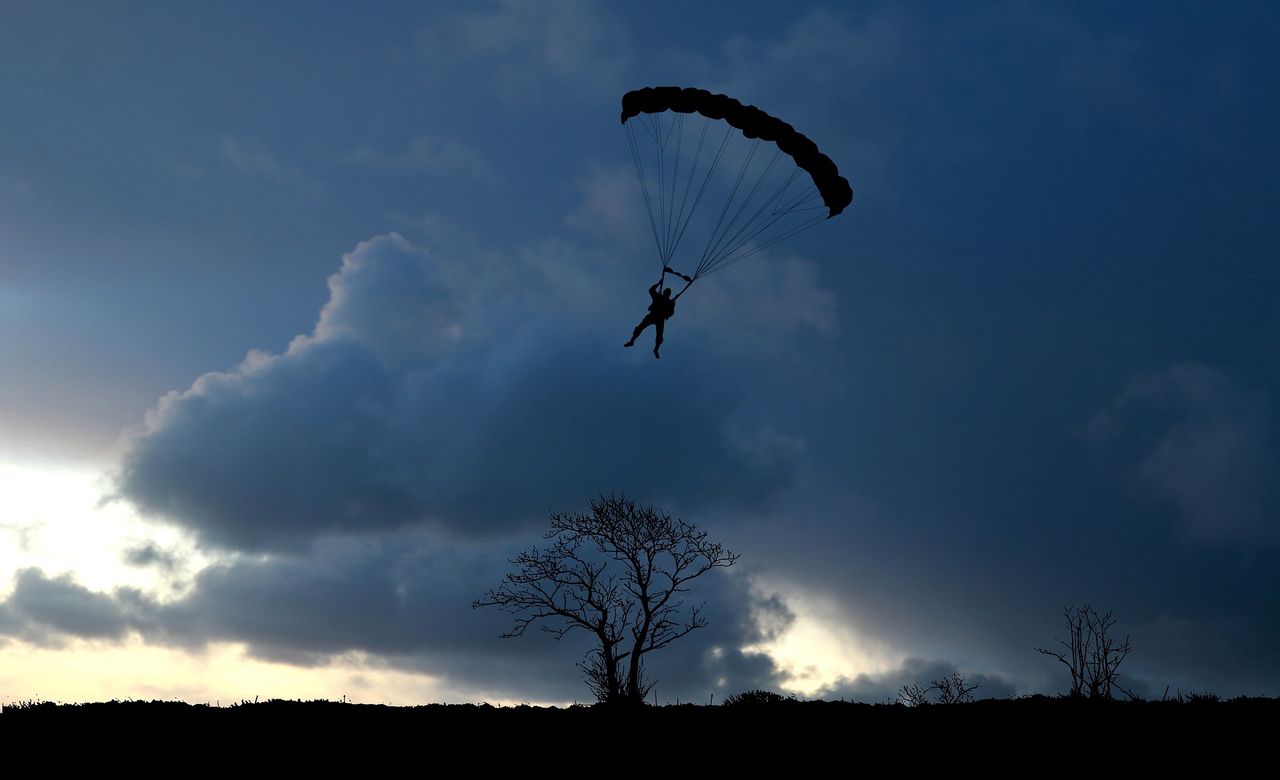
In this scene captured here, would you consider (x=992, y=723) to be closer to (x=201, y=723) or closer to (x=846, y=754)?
(x=846, y=754)

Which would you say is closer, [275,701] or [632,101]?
[275,701]

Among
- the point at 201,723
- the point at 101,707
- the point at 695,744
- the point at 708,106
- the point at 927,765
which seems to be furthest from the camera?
the point at 708,106

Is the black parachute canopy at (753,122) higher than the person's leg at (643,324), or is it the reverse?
the black parachute canopy at (753,122)

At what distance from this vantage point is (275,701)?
2355 cm

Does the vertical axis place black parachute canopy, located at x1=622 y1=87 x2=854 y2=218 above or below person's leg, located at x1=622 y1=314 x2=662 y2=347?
above

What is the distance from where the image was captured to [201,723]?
2109 cm

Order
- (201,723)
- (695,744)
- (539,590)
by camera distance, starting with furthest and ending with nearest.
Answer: (539,590) < (201,723) < (695,744)

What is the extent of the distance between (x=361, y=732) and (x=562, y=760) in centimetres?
451

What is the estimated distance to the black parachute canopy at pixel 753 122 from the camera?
85.5 ft

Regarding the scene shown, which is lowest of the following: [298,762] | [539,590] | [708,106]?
Answer: [298,762]

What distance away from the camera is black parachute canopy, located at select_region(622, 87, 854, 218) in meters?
26.1

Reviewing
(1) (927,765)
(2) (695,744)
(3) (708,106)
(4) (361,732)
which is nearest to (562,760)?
(2) (695,744)

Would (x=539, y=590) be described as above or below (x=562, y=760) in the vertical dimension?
above

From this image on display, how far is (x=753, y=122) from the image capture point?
85.4 ft
